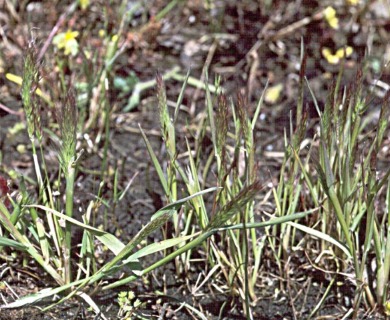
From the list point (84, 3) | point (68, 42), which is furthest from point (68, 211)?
point (84, 3)

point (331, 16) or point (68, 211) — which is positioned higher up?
point (331, 16)

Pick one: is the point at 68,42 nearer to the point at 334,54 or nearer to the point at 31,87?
the point at 31,87

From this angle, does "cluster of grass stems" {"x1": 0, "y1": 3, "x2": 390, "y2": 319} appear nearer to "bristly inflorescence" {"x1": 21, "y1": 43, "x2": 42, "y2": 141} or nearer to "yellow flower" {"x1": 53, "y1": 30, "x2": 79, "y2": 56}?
"bristly inflorescence" {"x1": 21, "y1": 43, "x2": 42, "y2": 141}

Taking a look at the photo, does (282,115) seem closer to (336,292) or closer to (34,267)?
(336,292)

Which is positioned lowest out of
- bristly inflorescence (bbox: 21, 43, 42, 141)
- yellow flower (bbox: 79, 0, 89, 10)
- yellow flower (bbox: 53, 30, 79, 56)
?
yellow flower (bbox: 53, 30, 79, 56)

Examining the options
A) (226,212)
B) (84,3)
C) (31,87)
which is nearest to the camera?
(226,212)

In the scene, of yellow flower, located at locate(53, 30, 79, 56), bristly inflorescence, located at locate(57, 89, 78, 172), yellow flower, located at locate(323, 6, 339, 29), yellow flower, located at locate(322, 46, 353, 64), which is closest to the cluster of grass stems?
bristly inflorescence, located at locate(57, 89, 78, 172)

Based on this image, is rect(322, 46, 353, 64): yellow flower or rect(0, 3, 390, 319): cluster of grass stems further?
rect(322, 46, 353, 64): yellow flower

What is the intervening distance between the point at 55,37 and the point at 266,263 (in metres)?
1.04

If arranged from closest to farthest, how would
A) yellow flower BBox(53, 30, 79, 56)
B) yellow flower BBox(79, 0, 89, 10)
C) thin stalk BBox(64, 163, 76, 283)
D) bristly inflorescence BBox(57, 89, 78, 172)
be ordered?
bristly inflorescence BBox(57, 89, 78, 172)
thin stalk BBox(64, 163, 76, 283)
yellow flower BBox(53, 30, 79, 56)
yellow flower BBox(79, 0, 89, 10)

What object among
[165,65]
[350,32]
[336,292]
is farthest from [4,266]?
[350,32]

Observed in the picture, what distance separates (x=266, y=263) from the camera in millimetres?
1885

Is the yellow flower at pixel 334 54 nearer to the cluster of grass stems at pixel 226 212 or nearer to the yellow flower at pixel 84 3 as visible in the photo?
the cluster of grass stems at pixel 226 212

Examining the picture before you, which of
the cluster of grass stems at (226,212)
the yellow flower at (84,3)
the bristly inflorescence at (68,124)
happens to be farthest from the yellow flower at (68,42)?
the bristly inflorescence at (68,124)
